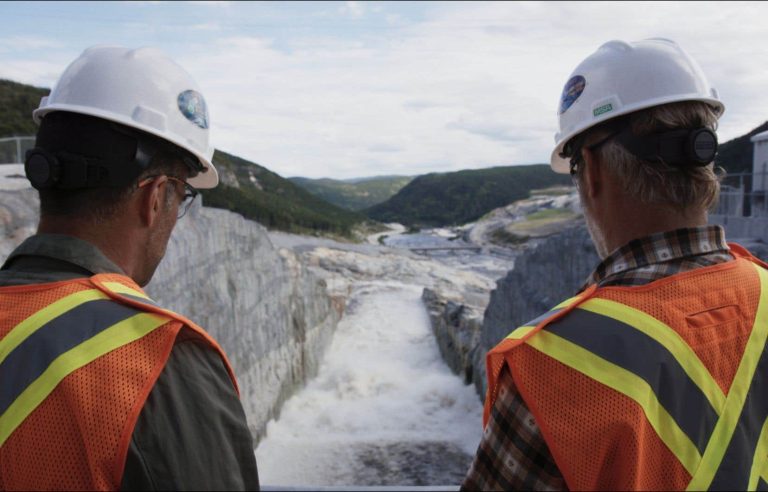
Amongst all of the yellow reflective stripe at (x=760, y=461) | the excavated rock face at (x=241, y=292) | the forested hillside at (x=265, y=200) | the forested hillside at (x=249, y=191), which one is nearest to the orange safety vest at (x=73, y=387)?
the yellow reflective stripe at (x=760, y=461)

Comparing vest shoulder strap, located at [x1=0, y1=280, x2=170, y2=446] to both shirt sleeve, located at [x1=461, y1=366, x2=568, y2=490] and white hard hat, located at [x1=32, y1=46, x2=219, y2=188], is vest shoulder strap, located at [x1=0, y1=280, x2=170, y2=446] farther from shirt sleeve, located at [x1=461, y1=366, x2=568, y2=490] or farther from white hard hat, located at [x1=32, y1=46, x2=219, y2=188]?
shirt sleeve, located at [x1=461, y1=366, x2=568, y2=490]

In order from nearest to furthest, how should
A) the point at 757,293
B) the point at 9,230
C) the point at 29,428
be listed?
the point at 29,428
the point at 757,293
the point at 9,230

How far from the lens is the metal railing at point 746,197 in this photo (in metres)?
11.6

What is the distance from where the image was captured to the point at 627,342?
1.54 m

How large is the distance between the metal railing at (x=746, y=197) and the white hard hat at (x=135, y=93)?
36.6 ft

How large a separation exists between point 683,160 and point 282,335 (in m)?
10.6

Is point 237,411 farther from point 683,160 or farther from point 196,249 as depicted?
point 196,249

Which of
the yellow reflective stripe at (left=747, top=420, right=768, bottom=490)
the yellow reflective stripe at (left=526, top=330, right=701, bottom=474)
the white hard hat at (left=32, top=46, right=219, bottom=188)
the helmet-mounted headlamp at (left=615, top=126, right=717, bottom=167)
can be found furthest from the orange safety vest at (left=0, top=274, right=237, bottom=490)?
the yellow reflective stripe at (left=747, top=420, right=768, bottom=490)

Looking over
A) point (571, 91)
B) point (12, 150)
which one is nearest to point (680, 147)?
point (571, 91)

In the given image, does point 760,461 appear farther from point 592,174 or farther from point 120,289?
point 120,289

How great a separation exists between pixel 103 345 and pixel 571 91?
1.66m

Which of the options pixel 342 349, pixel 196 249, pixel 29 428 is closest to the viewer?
pixel 29 428

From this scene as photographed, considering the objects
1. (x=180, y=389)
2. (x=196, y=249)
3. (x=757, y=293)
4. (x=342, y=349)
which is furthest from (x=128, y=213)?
(x=342, y=349)

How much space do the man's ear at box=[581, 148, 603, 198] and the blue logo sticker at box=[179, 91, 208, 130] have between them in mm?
1371
